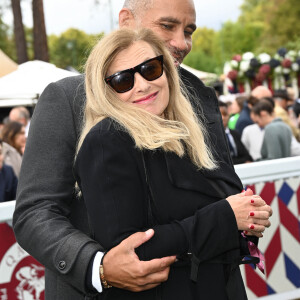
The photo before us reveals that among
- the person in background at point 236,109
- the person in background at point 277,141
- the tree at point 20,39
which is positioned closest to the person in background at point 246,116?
the person in background at point 236,109

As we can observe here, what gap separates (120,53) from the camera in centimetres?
179

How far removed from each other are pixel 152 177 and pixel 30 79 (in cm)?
822

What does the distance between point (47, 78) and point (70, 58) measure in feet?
244

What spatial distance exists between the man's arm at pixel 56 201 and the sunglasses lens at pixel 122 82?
213 millimetres

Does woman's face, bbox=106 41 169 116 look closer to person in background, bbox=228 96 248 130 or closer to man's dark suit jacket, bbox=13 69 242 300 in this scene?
man's dark suit jacket, bbox=13 69 242 300

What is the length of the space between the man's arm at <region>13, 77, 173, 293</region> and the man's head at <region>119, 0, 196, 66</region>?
0.46 metres

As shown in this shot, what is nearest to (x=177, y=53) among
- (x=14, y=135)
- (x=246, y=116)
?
(x=14, y=135)

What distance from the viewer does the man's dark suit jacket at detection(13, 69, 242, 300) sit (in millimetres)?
1646

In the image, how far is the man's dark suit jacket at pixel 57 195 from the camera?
5.40ft

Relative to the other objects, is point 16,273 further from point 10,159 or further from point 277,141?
point 277,141

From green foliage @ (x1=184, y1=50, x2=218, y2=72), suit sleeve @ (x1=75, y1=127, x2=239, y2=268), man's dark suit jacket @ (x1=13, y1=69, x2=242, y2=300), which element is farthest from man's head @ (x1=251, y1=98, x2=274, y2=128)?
green foliage @ (x1=184, y1=50, x2=218, y2=72)

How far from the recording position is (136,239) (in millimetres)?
1530

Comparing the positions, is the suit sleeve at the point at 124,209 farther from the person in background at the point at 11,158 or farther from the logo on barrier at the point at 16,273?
the person in background at the point at 11,158

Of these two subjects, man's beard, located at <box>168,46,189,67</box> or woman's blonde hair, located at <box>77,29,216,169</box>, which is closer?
woman's blonde hair, located at <box>77,29,216,169</box>
